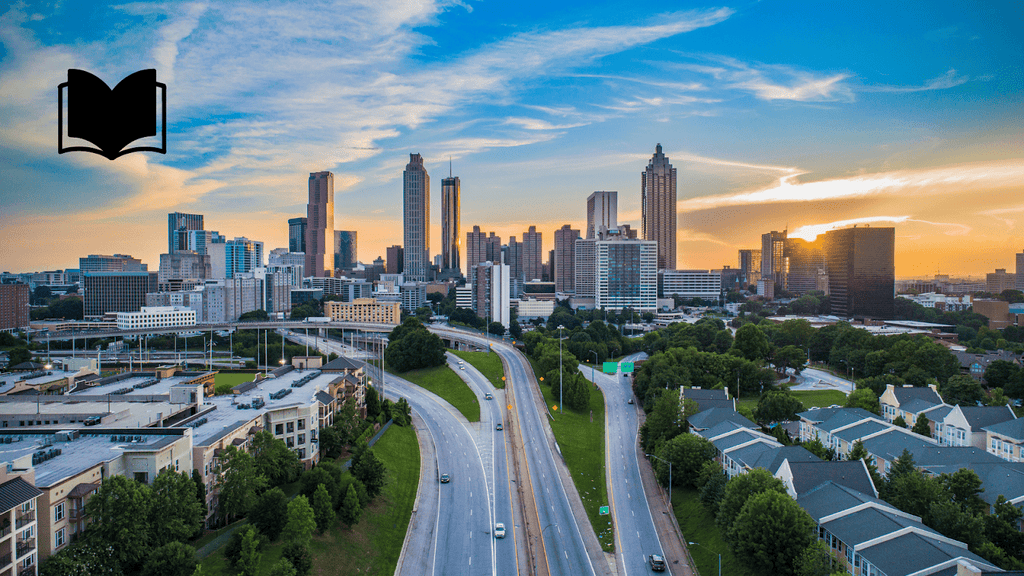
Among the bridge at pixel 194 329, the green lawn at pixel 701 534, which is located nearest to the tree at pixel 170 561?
the green lawn at pixel 701 534

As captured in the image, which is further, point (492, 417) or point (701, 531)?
point (492, 417)

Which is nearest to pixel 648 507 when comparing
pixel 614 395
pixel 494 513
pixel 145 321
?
pixel 494 513

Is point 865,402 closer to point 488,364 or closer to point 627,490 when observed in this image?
→ point 627,490

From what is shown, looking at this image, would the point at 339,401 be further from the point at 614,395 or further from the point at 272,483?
the point at 614,395

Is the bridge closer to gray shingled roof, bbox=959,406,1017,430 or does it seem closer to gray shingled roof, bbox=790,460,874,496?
gray shingled roof, bbox=790,460,874,496

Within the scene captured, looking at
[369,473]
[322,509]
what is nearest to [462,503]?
[369,473]
